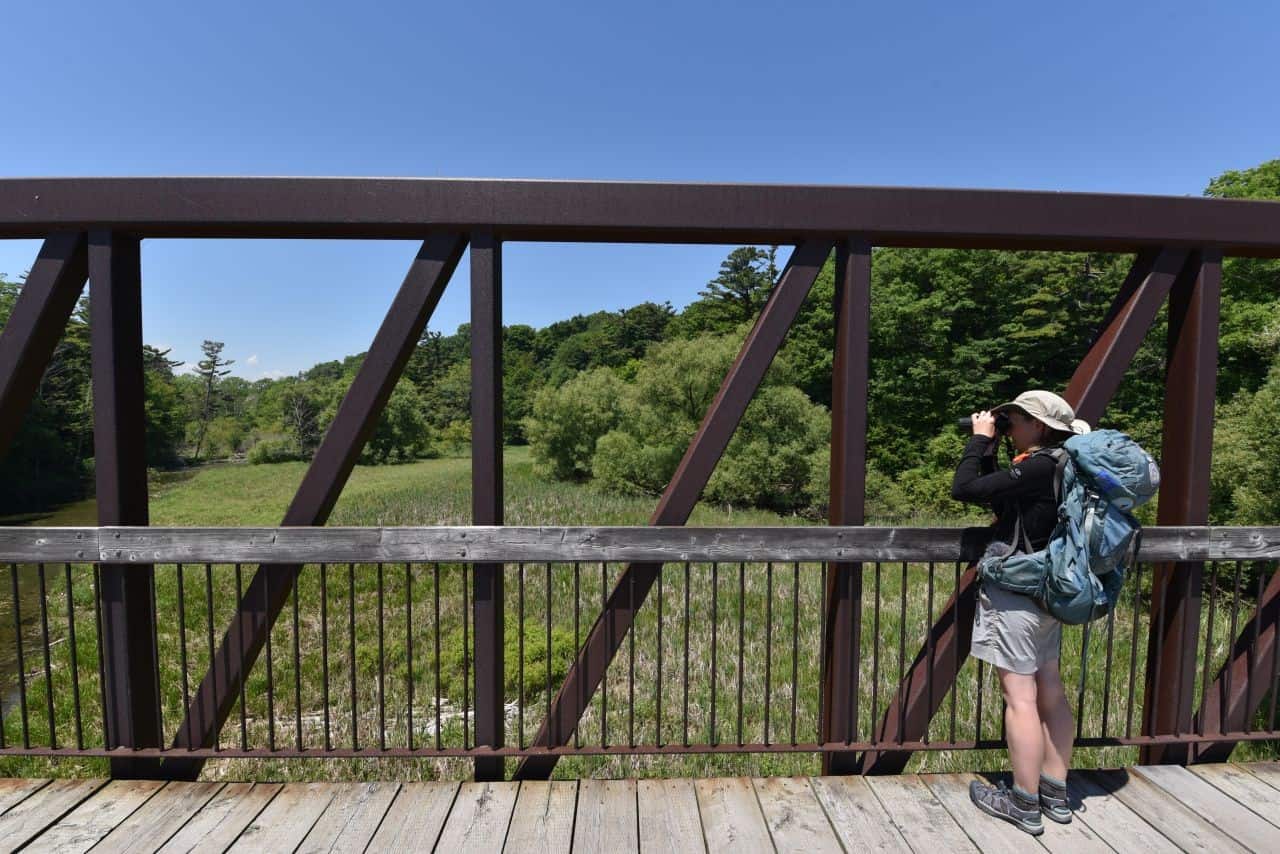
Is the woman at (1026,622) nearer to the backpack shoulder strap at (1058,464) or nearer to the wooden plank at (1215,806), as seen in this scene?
the backpack shoulder strap at (1058,464)

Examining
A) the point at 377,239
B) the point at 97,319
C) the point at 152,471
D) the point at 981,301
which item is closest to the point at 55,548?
the point at 97,319

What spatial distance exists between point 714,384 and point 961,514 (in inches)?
333

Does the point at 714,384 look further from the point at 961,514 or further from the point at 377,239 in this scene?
the point at 377,239

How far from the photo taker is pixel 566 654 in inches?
281

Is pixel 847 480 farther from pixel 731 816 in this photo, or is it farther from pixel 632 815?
pixel 632 815

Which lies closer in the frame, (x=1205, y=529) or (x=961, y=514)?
(x=1205, y=529)

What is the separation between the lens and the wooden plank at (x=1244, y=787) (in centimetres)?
253

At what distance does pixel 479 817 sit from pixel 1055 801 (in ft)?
7.03

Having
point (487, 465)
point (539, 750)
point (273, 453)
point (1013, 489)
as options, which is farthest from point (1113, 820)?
point (273, 453)

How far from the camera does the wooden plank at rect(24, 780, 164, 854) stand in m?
2.31

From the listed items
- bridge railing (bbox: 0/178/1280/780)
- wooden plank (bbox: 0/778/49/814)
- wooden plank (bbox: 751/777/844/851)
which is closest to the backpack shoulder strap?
bridge railing (bbox: 0/178/1280/780)

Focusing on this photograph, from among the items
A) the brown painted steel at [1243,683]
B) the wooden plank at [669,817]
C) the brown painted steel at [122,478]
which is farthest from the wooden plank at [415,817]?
the brown painted steel at [1243,683]

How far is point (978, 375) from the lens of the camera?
89.4 ft

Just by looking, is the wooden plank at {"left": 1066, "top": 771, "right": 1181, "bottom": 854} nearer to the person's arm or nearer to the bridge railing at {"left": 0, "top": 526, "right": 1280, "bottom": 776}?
the bridge railing at {"left": 0, "top": 526, "right": 1280, "bottom": 776}
